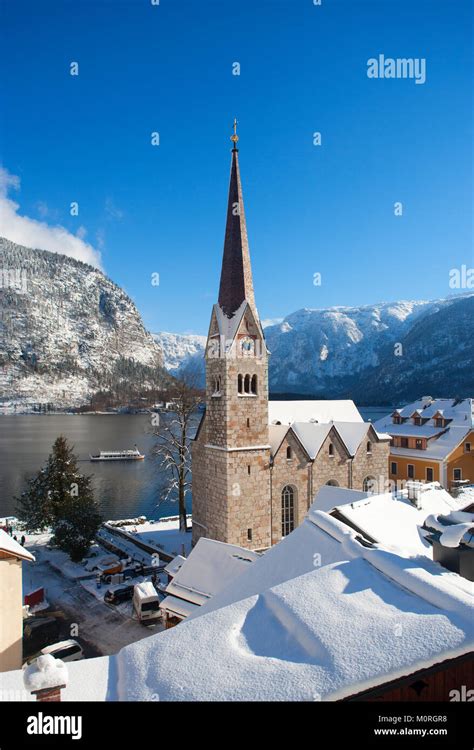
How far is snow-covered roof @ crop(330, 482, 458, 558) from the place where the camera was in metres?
11.2

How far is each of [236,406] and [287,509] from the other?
710 centimetres

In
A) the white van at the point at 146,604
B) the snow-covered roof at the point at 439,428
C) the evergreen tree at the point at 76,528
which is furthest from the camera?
the snow-covered roof at the point at 439,428

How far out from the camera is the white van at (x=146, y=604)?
2114 cm

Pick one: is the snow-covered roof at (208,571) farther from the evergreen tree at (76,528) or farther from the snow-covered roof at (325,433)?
the evergreen tree at (76,528)

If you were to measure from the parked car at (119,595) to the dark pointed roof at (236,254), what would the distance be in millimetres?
15108

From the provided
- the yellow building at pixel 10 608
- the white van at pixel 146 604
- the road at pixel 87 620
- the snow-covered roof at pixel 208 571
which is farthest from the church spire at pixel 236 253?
the yellow building at pixel 10 608

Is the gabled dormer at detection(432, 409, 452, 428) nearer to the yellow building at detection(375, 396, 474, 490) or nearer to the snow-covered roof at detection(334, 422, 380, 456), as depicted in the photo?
the yellow building at detection(375, 396, 474, 490)

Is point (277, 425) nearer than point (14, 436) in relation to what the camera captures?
Yes
